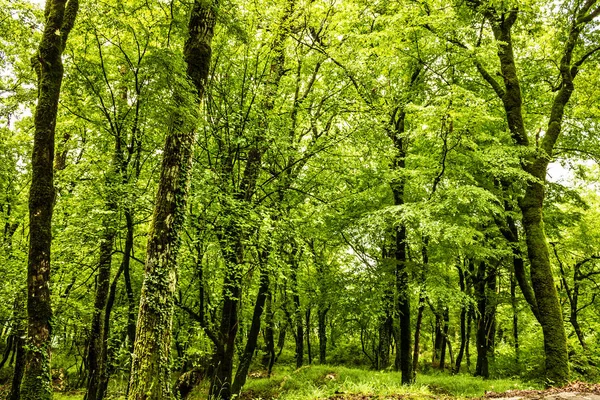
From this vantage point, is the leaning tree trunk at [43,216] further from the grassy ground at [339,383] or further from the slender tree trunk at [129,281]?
the grassy ground at [339,383]

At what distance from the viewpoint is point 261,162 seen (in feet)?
31.6

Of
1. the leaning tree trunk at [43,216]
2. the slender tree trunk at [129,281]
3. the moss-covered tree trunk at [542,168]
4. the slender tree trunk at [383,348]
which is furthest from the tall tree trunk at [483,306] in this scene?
the leaning tree trunk at [43,216]

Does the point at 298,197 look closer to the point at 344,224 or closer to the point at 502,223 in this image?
the point at 344,224

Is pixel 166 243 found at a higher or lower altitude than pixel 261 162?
lower

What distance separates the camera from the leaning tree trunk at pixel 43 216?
615cm

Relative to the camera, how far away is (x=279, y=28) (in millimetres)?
8688

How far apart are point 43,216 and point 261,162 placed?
4.82 m

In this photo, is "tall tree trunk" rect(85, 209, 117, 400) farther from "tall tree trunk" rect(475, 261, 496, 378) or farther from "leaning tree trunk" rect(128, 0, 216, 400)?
"tall tree trunk" rect(475, 261, 496, 378)

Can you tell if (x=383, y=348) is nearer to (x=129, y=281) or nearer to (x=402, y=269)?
(x=402, y=269)

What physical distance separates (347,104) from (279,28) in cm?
252

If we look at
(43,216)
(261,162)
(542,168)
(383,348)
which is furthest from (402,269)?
(383,348)

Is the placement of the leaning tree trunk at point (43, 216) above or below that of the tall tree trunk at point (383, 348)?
above

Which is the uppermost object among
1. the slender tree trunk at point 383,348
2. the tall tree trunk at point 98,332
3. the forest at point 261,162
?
the forest at point 261,162

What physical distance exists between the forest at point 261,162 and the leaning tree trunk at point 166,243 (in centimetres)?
3
